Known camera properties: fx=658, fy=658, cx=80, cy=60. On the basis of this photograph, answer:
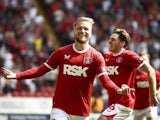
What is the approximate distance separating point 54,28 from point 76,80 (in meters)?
16.9

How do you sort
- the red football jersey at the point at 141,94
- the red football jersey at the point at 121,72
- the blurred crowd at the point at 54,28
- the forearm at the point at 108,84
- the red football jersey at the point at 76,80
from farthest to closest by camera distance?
1. the blurred crowd at the point at 54,28
2. the red football jersey at the point at 141,94
3. the red football jersey at the point at 121,72
4. the red football jersey at the point at 76,80
5. the forearm at the point at 108,84

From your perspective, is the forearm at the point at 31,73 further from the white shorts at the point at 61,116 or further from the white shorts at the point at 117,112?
the white shorts at the point at 117,112

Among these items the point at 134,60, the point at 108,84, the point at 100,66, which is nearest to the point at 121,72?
the point at 134,60

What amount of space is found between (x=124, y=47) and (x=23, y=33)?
43.9ft

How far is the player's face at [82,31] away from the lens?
8.93m

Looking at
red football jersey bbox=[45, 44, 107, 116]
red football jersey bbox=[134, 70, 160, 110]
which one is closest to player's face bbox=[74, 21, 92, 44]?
red football jersey bbox=[45, 44, 107, 116]

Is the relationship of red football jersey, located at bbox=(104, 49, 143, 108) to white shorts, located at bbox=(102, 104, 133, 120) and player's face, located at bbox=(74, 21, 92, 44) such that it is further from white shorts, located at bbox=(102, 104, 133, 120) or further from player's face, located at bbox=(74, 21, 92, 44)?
player's face, located at bbox=(74, 21, 92, 44)

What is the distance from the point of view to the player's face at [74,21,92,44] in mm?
8930

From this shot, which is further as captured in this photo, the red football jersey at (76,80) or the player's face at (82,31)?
the red football jersey at (76,80)

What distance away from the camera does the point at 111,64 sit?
10.5 m

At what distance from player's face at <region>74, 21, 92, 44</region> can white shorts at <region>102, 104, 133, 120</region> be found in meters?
1.76

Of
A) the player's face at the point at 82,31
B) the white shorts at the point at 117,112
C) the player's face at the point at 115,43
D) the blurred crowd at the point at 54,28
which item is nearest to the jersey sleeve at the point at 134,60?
the player's face at the point at 115,43

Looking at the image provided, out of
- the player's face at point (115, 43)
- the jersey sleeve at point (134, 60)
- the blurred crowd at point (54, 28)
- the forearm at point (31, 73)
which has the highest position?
the blurred crowd at point (54, 28)

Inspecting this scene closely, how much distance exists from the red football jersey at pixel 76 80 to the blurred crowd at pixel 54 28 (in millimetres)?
10948
